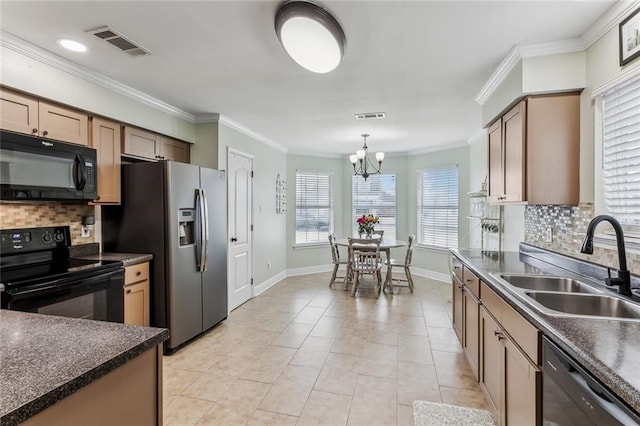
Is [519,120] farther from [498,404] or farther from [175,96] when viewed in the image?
[175,96]

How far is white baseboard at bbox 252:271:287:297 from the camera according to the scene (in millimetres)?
5086

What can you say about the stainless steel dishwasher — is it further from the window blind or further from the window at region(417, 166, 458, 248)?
the window at region(417, 166, 458, 248)

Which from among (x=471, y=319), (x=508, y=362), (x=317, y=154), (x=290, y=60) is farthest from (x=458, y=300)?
(x=317, y=154)

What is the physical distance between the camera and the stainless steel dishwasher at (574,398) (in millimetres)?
911

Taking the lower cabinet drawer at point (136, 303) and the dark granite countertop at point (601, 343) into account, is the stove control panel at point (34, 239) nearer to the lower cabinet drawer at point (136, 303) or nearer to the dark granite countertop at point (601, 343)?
the lower cabinet drawer at point (136, 303)

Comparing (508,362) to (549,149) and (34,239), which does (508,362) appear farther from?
→ (34,239)

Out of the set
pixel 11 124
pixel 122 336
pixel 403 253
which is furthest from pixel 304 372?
pixel 403 253

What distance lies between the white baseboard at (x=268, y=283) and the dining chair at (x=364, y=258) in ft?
4.77

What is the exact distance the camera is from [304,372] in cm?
272

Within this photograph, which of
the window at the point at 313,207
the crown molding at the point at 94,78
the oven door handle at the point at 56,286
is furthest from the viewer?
the window at the point at 313,207

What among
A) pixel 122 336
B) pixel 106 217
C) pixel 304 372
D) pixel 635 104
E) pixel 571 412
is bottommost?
pixel 304 372

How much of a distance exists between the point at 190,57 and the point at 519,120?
251cm

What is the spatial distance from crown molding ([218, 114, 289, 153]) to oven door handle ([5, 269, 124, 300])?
227 centimetres

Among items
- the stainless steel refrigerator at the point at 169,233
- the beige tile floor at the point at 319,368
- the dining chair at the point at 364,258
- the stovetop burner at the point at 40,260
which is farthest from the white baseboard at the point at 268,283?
the stovetop burner at the point at 40,260
